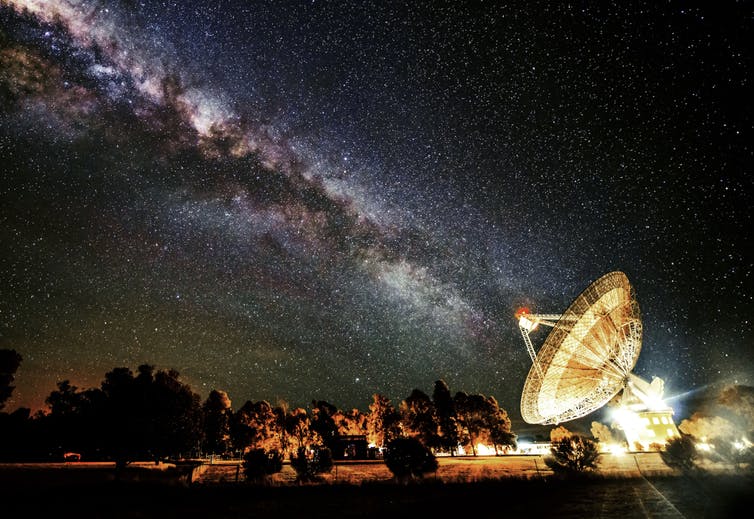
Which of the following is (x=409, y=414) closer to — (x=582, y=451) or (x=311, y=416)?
(x=311, y=416)

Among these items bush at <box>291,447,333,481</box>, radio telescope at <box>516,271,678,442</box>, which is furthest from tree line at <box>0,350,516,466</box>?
radio telescope at <box>516,271,678,442</box>

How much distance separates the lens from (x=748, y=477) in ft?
71.5

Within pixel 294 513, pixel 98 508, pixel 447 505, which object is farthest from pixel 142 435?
pixel 447 505

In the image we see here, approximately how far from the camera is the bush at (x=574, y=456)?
26406 millimetres

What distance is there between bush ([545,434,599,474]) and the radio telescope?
6.00 metres

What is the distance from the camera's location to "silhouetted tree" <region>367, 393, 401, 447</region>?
189ft

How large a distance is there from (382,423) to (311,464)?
116 feet

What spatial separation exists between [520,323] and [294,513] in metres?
31.2

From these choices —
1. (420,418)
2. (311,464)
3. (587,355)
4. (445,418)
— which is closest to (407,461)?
(311,464)

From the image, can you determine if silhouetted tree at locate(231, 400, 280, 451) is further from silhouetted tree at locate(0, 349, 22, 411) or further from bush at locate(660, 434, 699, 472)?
bush at locate(660, 434, 699, 472)

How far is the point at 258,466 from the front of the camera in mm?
23562

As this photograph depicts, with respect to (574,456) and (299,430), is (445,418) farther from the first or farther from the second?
(574,456)

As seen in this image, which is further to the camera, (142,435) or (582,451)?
(142,435)

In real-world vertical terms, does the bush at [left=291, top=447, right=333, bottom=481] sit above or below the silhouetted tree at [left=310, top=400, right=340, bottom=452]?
below
